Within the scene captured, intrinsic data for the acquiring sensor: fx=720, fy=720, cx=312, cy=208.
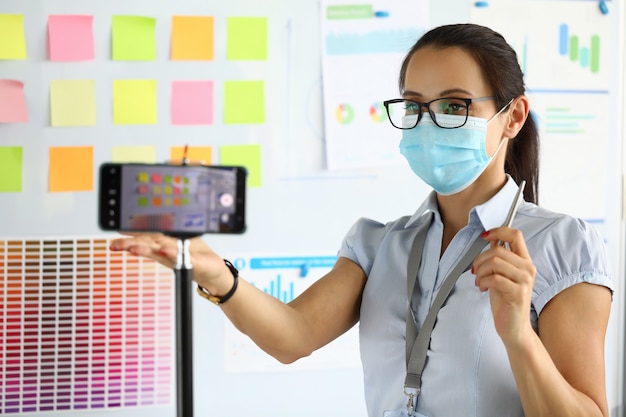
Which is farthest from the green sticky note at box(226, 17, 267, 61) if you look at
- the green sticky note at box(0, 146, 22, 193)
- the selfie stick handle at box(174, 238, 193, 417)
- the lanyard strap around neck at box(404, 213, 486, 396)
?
the selfie stick handle at box(174, 238, 193, 417)

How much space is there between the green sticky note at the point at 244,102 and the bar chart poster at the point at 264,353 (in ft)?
1.21

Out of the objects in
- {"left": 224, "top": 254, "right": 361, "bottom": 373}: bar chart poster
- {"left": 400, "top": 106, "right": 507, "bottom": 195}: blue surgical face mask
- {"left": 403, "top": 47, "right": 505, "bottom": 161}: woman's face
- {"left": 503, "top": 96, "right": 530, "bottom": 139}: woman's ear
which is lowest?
{"left": 224, "top": 254, "right": 361, "bottom": 373}: bar chart poster

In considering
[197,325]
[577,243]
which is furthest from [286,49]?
[577,243]

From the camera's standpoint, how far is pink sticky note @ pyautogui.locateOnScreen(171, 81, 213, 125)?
1883mm

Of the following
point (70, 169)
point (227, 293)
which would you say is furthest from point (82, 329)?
point (227, 293)

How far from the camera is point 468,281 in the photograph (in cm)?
115

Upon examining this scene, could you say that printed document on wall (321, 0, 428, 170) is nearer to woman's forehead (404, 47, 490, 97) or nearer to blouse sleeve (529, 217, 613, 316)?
woman's forehead (404, 47, 490, 97)

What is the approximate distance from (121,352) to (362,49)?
1046 millimetres

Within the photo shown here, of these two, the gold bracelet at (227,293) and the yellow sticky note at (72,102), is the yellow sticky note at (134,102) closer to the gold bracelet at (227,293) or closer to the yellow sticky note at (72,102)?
the yellow sticky note at (72,102)

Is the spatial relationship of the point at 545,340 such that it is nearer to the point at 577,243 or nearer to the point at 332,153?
the point at 577,243

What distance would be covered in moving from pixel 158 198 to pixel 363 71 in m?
1.33

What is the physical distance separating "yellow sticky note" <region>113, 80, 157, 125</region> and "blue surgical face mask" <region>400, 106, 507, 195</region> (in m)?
0.86

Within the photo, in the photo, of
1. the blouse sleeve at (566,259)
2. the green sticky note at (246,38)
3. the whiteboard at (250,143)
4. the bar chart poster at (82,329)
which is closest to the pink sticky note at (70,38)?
the whiteboard at (250,143)

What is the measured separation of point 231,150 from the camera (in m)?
1.92
